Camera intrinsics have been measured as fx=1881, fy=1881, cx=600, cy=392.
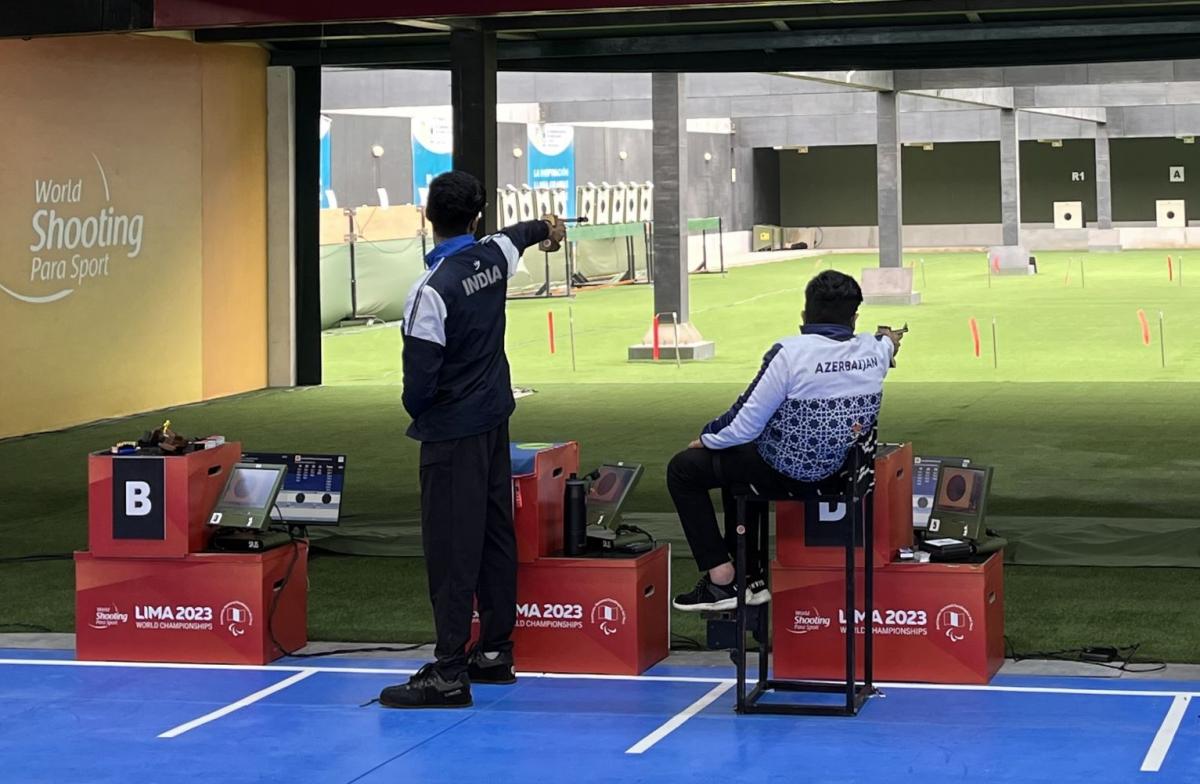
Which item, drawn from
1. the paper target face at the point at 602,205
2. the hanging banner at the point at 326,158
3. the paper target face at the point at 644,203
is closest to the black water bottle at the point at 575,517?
the hanging banner at the point at 326,158

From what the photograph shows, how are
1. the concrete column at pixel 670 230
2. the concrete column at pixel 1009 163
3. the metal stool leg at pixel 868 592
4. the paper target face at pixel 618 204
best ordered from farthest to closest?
the concrete column at pixel 1009 163 → the paper target face at pixel 618 204 → the concrete column at pixel 670 230 → the metal stool leg at pixel 868 592

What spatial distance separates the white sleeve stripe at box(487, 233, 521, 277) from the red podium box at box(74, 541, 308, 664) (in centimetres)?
165

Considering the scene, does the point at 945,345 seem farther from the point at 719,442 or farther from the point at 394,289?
the point at 719,442

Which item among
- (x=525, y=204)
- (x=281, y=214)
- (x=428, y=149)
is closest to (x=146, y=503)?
(x=281, y=214)

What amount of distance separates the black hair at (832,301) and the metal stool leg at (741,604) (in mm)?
719

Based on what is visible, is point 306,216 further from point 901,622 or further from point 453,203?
point 901,622

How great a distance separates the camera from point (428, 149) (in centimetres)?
3784

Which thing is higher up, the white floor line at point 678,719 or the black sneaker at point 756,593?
the black sneaker at point 756,593

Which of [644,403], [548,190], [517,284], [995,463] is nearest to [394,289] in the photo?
[517,284]

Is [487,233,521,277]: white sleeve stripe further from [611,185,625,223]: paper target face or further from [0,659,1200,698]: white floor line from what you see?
[611,185,625,223]: paper target face

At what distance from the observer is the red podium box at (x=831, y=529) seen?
23.4ft

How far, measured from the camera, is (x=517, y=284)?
36312mm

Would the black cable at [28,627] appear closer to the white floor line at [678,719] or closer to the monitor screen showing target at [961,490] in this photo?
the white floor line at [678,719]

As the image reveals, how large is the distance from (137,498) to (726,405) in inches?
426
